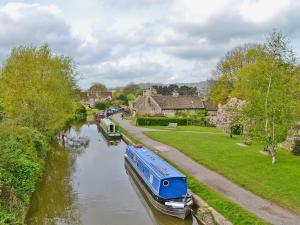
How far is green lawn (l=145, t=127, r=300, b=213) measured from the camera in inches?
672

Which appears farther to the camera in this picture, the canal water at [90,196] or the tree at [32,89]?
the tree at [32,89]

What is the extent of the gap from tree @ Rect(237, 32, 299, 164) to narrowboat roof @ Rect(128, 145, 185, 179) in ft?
21.7

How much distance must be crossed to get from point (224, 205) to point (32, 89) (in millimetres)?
21036

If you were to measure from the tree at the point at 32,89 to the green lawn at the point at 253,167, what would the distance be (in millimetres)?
11463

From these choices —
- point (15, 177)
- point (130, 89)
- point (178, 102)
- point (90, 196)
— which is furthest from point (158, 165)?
point (130, 89)

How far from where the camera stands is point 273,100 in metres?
22.6

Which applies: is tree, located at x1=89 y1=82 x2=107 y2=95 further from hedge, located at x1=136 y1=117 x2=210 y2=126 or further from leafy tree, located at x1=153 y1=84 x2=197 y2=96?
hedge, located at x1=136 y1=117 x2=210 y2=126

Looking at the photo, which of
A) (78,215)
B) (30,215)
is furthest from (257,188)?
(30,215)

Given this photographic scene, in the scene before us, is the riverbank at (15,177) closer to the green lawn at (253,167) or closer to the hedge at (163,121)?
the green lawn at (253,167)

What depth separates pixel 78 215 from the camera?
57.2ft

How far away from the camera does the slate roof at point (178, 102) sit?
64625mm

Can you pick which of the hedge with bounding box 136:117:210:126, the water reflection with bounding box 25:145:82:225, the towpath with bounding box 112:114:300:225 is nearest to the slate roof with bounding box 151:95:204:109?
the hedge with bounding box 136:117:210:126

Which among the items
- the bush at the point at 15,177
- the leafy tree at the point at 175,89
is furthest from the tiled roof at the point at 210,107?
the leafy tree at the point at 175,89

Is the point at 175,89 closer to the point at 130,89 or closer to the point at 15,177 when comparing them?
the point at 130,89
